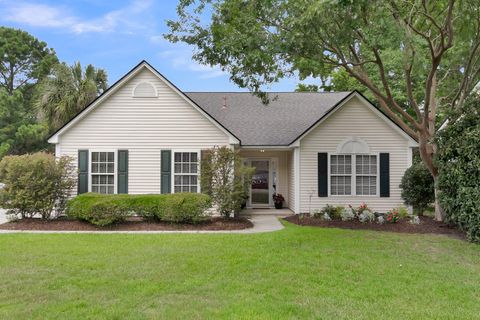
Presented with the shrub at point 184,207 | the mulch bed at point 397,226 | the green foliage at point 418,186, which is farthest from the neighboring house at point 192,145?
the mulch bed at point 397,226

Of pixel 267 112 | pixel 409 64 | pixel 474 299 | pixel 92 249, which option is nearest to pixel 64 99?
pixel 267 112

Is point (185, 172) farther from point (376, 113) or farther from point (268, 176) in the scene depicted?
point (376, 113)

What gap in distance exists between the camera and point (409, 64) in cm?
1033

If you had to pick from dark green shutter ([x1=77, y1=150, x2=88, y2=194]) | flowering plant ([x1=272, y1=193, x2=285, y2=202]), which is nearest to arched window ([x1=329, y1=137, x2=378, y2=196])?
flowering plant ([x1=272, y1=193, x2=285, y2=202])

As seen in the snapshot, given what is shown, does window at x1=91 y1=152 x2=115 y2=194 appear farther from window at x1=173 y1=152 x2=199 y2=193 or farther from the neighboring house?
window at x1=173 y1=152 x2=199 y2=193

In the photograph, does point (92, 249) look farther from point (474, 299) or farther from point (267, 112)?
point (267, 112)

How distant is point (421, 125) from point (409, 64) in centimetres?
213

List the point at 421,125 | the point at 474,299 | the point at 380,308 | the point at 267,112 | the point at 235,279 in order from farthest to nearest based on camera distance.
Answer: the point at 267,112, the point at 421,125, the point at 235,279, the point at 474,299, the point at 380,308

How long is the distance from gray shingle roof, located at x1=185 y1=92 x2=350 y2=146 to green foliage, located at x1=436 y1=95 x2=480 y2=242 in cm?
562

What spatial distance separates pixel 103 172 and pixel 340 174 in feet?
28.2

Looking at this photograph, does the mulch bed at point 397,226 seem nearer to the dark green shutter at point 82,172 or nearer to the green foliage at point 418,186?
the green foliage at point 418,186

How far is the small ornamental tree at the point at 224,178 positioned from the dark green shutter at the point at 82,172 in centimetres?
421

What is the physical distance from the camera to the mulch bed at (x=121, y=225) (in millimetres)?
10820

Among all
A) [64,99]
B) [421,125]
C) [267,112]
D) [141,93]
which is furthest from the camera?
[64,99]
